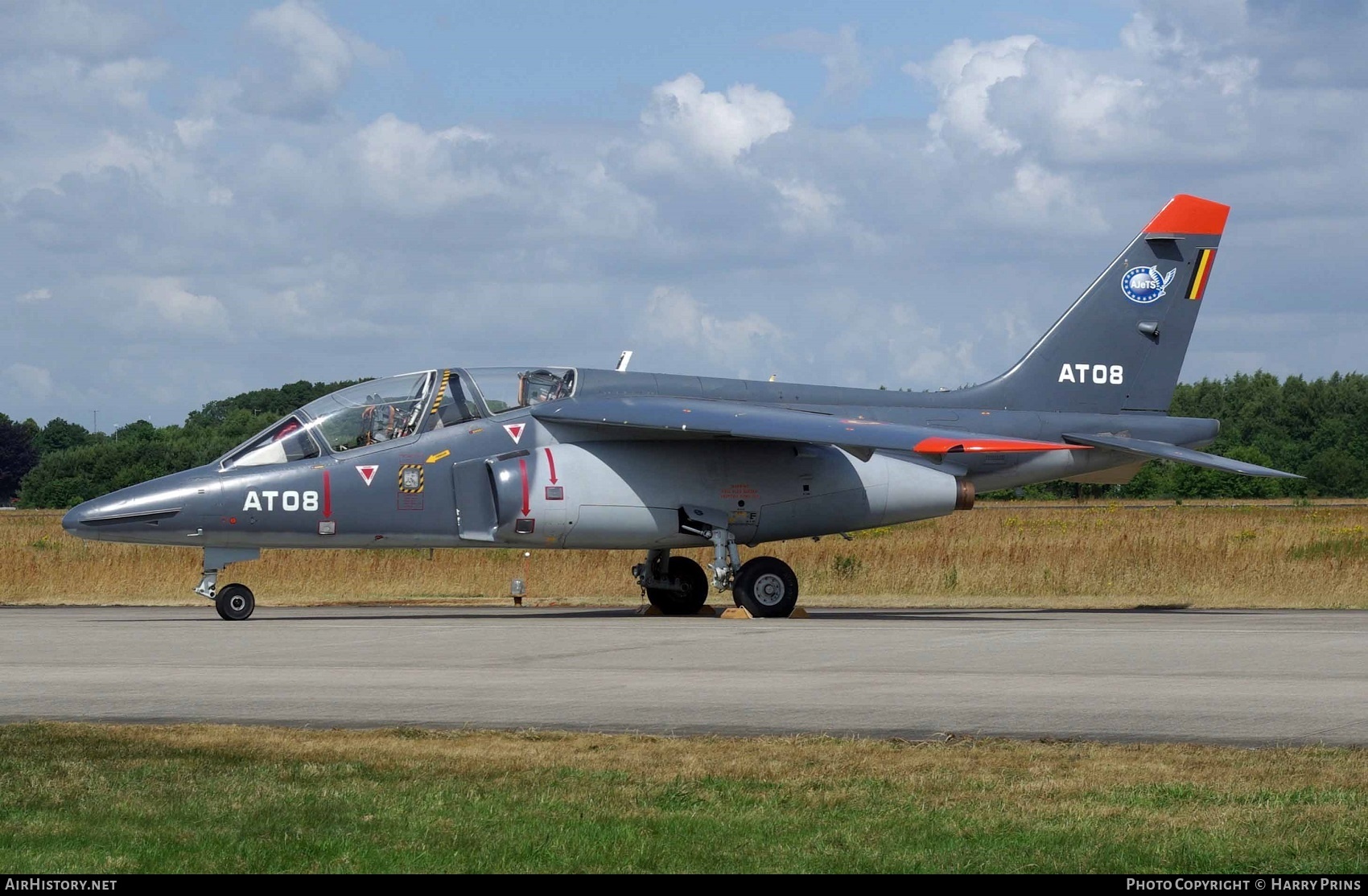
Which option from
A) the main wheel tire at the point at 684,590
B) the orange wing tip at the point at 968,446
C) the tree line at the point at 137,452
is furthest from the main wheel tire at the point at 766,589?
the tree line at the point at 137,452

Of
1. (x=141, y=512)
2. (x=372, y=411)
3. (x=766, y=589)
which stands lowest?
(x=766, y=589)

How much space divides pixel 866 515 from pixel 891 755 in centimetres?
1255

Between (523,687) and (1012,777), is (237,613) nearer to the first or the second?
(523,687)

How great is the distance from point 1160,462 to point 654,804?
4838 cm

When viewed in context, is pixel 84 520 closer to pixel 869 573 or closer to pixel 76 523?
pixel 76 523

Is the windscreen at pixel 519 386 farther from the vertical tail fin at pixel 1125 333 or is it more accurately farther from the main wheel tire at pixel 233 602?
the vertical tail fin at pixel 1125 333

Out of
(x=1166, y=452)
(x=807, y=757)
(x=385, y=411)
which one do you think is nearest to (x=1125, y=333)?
(x=1166, y=452)

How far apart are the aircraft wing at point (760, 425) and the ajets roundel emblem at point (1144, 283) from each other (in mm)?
4146

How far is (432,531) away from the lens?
19.5m

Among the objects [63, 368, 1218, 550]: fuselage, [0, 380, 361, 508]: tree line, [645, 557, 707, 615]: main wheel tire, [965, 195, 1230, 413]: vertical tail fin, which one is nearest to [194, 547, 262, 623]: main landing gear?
[63, 368, 1218, 550]: fuselage

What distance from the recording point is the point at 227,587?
775 inches

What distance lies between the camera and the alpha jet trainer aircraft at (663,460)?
19.0 metres
